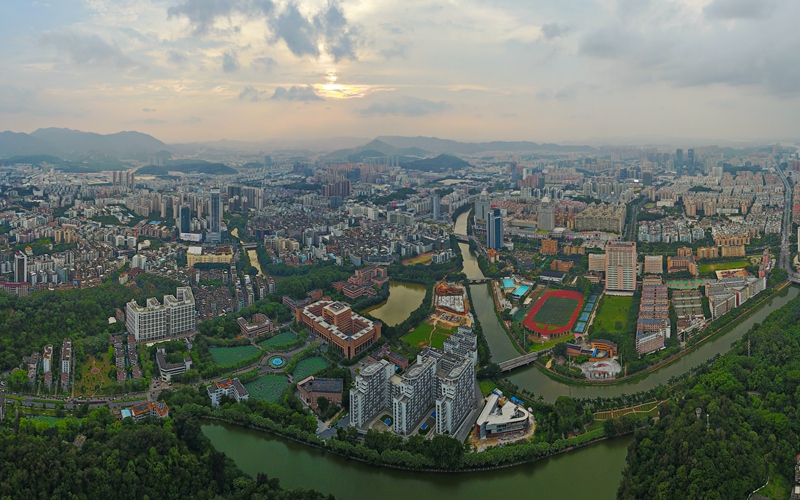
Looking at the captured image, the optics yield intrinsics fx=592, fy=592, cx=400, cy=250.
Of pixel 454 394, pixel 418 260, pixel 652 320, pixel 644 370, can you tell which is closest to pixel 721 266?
pixel 652 320

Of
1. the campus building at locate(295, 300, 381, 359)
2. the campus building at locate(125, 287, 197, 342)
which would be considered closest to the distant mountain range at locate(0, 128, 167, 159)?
the campus building at locate(125, 287, 197, 342)

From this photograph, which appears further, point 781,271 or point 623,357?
point 781,271

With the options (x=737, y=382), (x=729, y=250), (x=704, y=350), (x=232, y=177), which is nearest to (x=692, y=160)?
(x=729, y=250)

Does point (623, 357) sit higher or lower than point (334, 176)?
lower

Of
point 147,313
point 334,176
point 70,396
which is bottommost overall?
point 70,396

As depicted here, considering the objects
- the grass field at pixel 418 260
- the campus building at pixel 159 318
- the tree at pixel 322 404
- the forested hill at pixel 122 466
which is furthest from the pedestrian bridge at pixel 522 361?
the grass field at pixel 418 260

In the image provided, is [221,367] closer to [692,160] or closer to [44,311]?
[44,311]

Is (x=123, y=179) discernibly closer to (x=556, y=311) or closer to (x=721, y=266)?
(x=556, y=311)
